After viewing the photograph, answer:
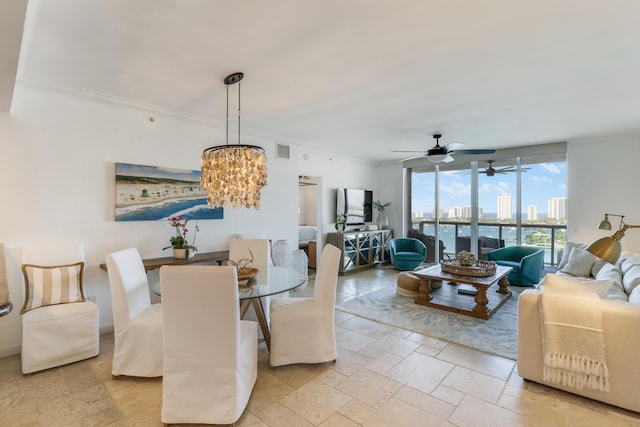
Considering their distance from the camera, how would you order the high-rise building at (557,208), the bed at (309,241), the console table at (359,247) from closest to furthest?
the high-rise building at (557,208), the console table at (359,247), the bed at (309,241)

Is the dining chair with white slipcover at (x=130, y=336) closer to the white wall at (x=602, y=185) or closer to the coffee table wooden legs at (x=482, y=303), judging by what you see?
the coffee table wooden legs at (x=482, y=303)

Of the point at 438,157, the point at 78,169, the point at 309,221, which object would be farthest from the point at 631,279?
the point at 309,221

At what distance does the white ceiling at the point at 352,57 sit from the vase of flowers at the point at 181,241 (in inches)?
53.2

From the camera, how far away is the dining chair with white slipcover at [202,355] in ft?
6.20

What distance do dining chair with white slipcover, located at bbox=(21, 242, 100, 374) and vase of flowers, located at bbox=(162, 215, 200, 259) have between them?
34.8 inches

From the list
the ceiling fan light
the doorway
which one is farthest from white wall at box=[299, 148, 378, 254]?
the ceiling fan light

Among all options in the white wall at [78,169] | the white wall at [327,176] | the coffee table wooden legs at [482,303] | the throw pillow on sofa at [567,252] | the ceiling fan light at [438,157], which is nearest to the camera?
the white wall at [78,169]

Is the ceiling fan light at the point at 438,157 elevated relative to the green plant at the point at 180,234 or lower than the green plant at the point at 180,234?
elevated

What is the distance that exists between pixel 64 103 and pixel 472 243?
7.06 metres

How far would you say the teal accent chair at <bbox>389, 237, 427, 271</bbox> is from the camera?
6.50m

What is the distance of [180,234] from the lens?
153 inches

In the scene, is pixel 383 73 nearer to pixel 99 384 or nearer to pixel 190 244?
pixel 190 244

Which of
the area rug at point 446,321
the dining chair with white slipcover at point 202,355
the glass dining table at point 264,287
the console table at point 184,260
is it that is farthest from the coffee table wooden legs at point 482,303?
the console table at point 184,260

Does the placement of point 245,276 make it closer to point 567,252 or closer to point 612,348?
point 612,348
